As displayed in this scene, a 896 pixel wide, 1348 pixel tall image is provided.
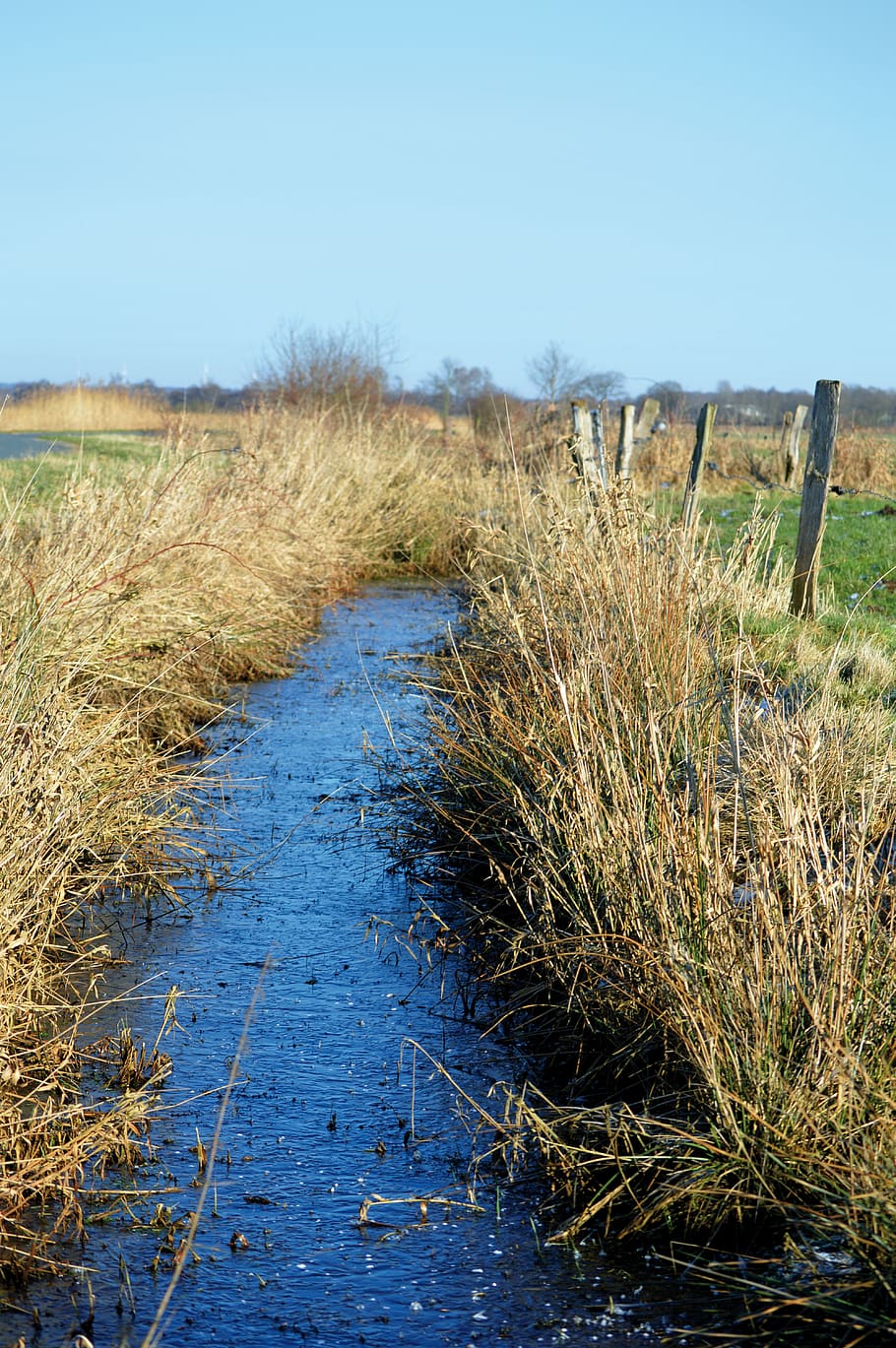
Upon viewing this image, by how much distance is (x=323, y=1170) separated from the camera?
3322 millimetres

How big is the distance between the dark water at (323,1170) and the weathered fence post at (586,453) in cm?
204

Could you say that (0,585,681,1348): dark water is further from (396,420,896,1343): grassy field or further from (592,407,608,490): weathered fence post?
(592,407,608,490): weathered fence post

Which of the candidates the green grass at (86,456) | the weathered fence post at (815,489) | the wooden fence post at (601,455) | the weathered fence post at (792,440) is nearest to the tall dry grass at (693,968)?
the wooden fence post at (601,455)

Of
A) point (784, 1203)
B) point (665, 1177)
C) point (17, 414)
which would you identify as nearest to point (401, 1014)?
point (665, 1177)

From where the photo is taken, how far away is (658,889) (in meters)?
3.39

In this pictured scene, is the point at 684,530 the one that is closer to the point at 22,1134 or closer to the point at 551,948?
the point at 551,948

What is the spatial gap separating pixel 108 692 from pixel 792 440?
1770cm

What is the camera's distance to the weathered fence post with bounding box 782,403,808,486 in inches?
874

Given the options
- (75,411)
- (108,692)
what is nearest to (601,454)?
(108,692)

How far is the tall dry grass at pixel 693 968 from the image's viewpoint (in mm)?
2910

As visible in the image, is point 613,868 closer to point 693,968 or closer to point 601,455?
point 693,968

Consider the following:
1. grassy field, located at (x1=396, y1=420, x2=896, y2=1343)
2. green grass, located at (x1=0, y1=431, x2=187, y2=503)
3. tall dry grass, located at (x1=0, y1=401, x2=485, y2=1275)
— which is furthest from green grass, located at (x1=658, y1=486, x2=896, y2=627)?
green grass, located at (x1=0, y1=431, x2=187, y2=503)

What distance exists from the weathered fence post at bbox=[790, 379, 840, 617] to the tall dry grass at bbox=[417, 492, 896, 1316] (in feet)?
11.4

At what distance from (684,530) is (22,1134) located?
3563 mm
